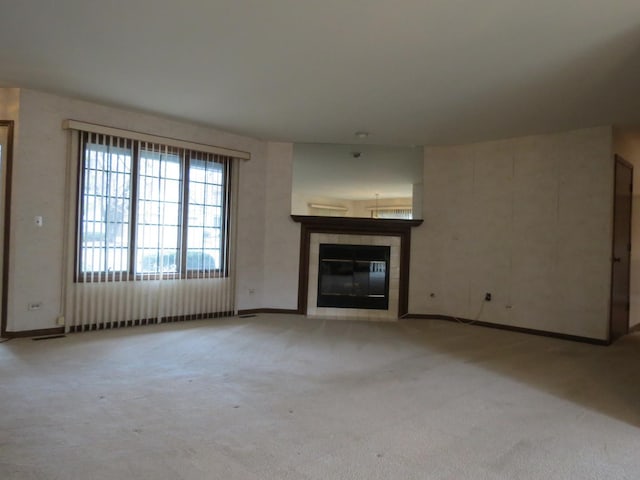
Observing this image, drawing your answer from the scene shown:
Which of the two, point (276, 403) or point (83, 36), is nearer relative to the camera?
point (276, 403)

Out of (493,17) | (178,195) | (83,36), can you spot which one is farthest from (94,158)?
(493,17)

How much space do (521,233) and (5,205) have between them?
5.92 m

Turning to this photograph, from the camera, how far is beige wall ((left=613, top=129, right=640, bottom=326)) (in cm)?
Answer: 512

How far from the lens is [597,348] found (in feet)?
14.9

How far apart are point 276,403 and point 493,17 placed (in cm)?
279

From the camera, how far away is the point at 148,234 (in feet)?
16.2

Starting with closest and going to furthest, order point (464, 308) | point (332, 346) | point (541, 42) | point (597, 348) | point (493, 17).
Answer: point (493, 17) < point (541, 42) < point (332, 346) < point (597, 348) < point (464, 308)

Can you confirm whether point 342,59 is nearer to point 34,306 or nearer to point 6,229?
point 6,229

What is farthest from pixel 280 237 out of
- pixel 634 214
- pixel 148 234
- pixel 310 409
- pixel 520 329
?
pixel 634 214

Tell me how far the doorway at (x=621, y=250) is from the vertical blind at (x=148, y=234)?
15.4 feet

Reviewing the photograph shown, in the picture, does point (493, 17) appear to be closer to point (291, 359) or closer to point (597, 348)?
point (291, 359)

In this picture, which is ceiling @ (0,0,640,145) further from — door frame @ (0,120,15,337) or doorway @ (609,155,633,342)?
doorway @ (609,155,633,342)

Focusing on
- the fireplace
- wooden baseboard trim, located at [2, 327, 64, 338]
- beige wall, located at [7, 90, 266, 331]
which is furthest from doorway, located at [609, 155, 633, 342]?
wooden baseboard trim, located at [2, 327, 64, 338]

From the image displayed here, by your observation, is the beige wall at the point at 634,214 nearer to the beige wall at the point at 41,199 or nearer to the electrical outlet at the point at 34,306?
the beige wall at the point at 41,199
